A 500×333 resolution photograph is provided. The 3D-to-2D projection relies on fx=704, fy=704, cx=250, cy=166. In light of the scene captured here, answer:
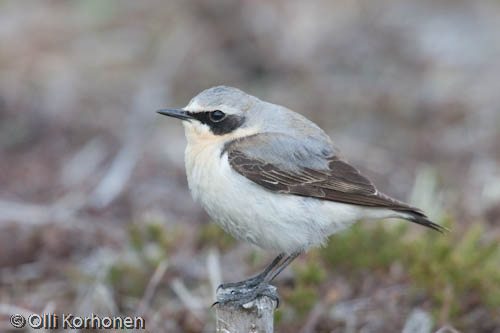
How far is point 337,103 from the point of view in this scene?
37.1 ft

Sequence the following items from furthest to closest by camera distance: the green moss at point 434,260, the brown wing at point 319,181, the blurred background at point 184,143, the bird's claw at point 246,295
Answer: the blurred background at point 184,143, the green moss at point 434,260, the brown wing at point 319,181, the bird's claw at point 246,295

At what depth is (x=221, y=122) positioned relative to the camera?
5.14m

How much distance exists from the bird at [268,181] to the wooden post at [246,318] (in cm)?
7

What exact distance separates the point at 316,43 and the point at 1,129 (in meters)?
5.56

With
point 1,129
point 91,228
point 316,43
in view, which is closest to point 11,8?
point 1,129

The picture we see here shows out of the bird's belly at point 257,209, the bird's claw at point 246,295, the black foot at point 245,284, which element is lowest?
the bird's claw at point 246,295

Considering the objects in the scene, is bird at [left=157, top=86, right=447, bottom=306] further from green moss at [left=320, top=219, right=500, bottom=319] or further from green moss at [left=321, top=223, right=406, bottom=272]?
green moss at [left=321, top=223, right=406, bottom=272]

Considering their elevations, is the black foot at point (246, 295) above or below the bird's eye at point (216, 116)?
below

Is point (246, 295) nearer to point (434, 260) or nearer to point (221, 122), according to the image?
point (221, 122)

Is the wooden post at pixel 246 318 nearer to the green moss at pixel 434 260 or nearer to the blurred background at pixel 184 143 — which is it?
the blurred background at pixel 184 143

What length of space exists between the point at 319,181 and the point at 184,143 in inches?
201

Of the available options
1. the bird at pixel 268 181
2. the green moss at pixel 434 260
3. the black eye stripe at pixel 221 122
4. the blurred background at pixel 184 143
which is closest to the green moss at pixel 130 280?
the blurred background at pixel 184 143

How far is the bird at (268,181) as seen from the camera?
4.79 m

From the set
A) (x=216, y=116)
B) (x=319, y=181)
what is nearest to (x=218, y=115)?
(x=216, y=116)
